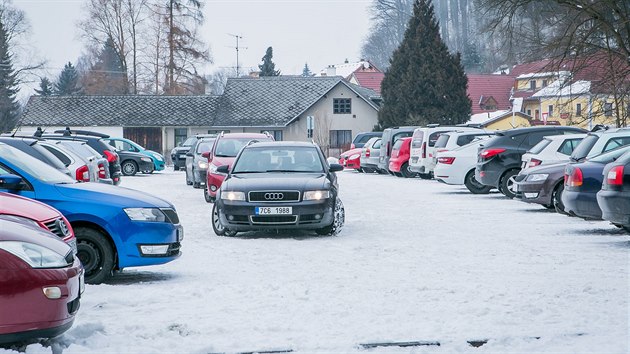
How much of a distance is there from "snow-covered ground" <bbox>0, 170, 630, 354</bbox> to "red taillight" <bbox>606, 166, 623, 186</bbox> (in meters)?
0.88

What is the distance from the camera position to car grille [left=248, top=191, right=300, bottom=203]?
600 inches

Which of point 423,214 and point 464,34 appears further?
point 464,34

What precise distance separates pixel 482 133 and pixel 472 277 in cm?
1898

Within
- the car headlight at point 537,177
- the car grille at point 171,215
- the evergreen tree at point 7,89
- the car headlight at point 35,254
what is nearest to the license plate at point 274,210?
the car grille at point 171,215

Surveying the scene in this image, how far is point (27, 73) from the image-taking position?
79438 mm

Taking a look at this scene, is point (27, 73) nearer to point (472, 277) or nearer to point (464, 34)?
point (464, 34)

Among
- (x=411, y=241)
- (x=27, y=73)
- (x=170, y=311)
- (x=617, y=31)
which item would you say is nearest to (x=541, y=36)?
(x=617, y=31)

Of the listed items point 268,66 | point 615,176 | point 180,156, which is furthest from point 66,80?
point 615,176

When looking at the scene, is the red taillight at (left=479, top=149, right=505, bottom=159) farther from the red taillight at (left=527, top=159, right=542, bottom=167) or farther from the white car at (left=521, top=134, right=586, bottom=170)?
the red taillight at (left=527, top=159, right=542, bottom=167)

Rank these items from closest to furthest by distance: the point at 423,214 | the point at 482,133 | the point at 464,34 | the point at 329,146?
the point at 423,214 < the point at 482,133 < the point at 329,146 < the point at 464,34

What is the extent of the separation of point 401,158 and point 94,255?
90.2 ft

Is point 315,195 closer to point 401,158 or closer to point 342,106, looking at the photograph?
point 401,158

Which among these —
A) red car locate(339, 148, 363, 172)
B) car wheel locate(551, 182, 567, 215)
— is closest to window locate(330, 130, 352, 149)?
red car locate(339, 148, 363, 172)

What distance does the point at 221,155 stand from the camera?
973 inches
